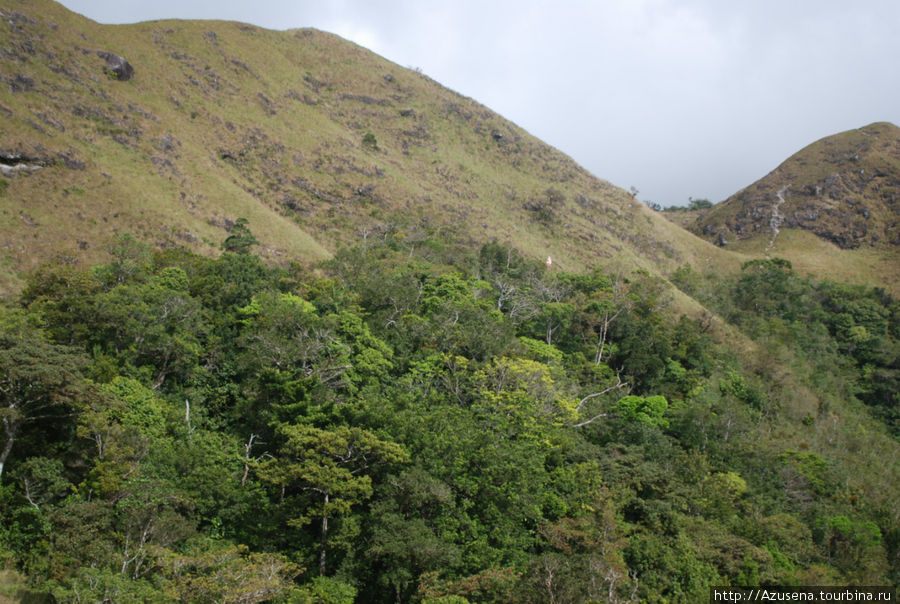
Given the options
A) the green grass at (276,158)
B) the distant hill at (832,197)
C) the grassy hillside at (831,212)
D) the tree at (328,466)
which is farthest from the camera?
the distant hill at (832,197)

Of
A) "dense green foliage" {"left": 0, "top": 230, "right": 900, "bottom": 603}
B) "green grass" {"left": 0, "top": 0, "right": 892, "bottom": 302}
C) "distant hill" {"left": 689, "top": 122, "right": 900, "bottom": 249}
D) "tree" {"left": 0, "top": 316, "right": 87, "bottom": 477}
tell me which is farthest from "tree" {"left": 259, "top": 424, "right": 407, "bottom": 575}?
"distant hill" {"left": 689, "top": 122, "right": 900, "bottom": 249}

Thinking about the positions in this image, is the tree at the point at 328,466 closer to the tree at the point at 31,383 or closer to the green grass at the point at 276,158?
the tree at the point at 31,383

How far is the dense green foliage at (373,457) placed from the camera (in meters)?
21.0

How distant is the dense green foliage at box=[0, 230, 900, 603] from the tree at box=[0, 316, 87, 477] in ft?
0.35

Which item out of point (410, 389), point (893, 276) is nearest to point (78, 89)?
point (410, 389)

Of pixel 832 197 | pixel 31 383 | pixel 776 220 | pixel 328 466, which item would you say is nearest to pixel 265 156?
pixel 31 383

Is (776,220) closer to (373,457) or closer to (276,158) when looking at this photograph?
(276,158)

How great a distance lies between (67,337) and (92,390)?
7387 mm

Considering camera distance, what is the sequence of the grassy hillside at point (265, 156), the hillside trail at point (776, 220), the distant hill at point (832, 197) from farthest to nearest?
1. the hillside trail at point (776, 220)
2. the distant hill at point (832, 197)
3. the grassy hillside at point (265, 156)

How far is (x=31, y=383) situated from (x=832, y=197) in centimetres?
14937

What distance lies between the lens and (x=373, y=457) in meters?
24.6

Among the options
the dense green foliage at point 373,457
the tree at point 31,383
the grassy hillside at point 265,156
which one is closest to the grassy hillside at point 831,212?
the grassy hillside at point 265,156

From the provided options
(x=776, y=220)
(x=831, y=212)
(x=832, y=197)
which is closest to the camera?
(x=831, y=212)

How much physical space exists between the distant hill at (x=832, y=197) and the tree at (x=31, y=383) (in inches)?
5333
